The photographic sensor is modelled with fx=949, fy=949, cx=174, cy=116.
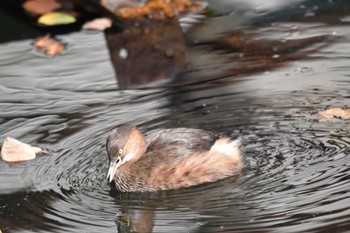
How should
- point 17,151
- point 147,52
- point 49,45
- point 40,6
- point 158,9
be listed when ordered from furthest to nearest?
point 40,6
point 158,9
point 49,45
point 147,52
point 17,151

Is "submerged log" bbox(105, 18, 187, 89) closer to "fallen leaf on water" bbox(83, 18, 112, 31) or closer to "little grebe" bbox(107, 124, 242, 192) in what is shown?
"fallen leaf on water" bbox(83, 18, 112, 31)

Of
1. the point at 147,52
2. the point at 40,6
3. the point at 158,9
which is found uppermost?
the point at 40,6

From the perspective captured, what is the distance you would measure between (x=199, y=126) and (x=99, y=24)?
11.8ft

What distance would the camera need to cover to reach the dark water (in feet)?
22.0

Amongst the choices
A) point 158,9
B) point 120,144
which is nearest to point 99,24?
point 158,9

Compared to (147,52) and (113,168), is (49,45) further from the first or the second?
(113,168)

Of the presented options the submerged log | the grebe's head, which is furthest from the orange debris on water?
the grebe's head

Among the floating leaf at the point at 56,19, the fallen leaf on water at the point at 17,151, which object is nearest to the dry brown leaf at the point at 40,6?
the floating leaf at the point at 56,19

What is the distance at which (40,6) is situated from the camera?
40.1ft

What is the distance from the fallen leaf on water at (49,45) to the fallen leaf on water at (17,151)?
2807 millimetres

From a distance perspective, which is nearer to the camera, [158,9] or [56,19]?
[158,9]

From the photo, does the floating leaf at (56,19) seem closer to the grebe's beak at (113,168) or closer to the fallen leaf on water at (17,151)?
the fallen leaf on water at (17,151)

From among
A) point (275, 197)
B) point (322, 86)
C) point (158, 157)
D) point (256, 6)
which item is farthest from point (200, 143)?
point (256, 6)

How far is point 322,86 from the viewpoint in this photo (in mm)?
8719
